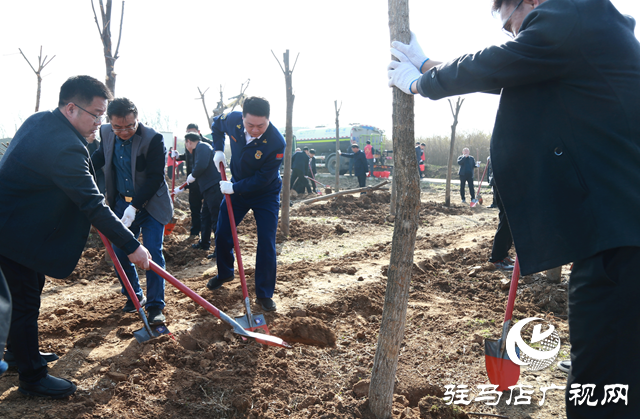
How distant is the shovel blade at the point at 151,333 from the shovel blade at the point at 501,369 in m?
2.32

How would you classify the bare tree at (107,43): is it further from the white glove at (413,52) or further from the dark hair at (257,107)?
the white glove at (413,52)

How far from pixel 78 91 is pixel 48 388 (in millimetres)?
1762

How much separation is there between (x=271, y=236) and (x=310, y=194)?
9444mm

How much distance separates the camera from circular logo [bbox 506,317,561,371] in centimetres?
262

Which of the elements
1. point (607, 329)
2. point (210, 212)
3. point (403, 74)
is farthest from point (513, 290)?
point (210, 212)

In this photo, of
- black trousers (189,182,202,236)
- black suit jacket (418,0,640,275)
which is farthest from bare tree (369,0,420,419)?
black trousers (189,182,202,236)

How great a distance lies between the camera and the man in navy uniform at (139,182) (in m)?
3.31

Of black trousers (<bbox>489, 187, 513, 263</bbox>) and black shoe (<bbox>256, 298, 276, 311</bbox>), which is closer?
black shoe (<bbox>256, 298, 276, 311</bbox>)

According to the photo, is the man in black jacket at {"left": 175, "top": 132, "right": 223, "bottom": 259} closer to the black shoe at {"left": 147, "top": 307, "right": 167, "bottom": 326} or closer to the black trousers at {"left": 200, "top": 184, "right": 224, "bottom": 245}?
the black trousers at {"left": 200, "top": 184, "right": 224, "bottom": 245}

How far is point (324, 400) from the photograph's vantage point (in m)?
2.47

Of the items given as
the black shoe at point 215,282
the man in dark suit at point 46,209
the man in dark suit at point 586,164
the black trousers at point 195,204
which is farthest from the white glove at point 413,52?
the black trousers at point 195,204

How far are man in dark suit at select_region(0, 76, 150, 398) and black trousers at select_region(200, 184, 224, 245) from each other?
353cm

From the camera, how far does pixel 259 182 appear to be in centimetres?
362

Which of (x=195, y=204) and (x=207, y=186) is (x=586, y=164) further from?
(x=195, y=204)
